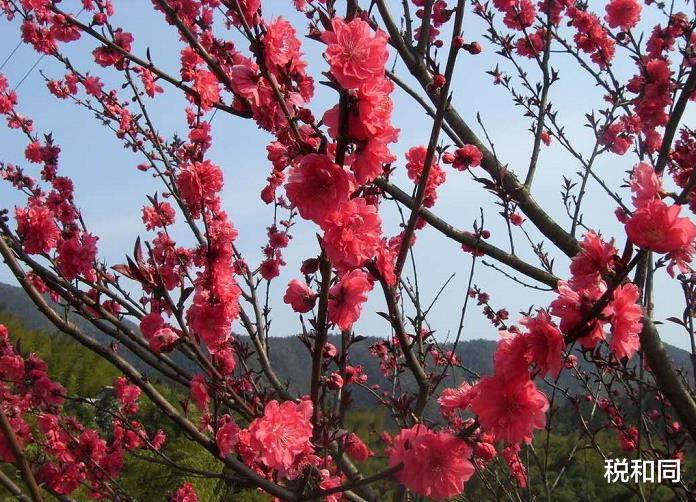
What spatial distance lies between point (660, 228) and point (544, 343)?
34 cm

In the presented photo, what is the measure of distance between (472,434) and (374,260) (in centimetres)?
58

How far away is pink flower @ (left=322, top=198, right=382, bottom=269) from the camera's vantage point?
132cm

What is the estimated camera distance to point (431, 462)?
140cm

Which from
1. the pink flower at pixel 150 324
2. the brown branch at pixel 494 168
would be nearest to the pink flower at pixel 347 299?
the pink flower at pixel 150 324

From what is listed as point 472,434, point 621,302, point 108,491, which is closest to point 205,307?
point 472,434

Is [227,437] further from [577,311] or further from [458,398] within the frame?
[577,311]

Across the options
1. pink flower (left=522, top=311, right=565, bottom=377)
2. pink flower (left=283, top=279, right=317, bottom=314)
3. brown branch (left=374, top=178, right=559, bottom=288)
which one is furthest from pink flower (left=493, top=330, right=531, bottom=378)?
brown branch (left=374, top=178, right=559, bottom=288)

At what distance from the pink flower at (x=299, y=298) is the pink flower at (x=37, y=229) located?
151 centimetres

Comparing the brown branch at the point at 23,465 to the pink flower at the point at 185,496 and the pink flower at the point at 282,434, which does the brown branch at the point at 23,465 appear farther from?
the pink flower at the point at 185,496

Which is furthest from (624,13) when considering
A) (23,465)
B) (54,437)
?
(54,437)

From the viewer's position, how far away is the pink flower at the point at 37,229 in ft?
8.36

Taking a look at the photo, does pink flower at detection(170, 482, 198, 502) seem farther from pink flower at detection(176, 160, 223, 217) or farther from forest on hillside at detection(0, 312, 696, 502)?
pink flower at detection(176, 160, 223, 217)

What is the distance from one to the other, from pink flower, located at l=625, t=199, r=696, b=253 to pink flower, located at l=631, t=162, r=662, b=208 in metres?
0.04

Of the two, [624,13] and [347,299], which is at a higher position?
[624,13]
